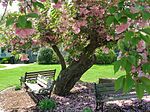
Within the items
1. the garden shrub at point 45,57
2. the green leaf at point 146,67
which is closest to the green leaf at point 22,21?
the green leaf at point 146,67

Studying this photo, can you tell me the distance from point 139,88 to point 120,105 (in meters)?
6.62

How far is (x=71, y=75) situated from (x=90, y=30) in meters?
2.17

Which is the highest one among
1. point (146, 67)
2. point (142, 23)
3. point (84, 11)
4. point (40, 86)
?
point (84, 11)

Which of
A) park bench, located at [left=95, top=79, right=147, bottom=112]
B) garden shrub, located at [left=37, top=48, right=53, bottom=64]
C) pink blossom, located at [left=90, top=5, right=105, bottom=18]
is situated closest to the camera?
pink blossom, located at [left=90, top=5, right=105, bottom=18]

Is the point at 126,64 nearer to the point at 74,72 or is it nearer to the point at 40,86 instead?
the point at 74,72

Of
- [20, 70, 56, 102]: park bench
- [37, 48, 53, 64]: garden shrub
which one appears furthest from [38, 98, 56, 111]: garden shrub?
[37, 48, 53, 64]: garden shrub

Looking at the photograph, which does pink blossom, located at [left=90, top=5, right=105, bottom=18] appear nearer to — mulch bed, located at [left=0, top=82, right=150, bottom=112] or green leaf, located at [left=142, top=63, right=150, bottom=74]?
mulch bed, located at [left=0, top=82, right=150, bottom=112]

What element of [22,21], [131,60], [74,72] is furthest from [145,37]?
[74,72]

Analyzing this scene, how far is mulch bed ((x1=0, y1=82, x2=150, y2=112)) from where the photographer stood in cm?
825

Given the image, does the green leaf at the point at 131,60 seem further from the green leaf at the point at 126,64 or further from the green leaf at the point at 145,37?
the green leaf at the point at 145,37

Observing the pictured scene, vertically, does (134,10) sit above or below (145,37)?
above

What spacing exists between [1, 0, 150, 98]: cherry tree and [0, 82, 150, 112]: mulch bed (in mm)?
633

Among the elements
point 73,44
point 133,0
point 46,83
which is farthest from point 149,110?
point 133,0

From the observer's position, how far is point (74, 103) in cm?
896
